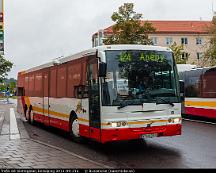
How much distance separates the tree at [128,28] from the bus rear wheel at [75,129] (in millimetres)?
37104

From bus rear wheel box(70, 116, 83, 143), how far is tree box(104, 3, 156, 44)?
122 ft

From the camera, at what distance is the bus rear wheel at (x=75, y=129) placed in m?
13.0

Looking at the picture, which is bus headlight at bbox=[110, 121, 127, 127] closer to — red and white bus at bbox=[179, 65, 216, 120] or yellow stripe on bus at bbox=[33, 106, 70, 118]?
yellow stripe on bus at bbox=[33, 106, 70, 118]

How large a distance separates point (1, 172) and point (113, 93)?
3714mm

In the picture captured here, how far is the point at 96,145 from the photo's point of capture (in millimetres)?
12859

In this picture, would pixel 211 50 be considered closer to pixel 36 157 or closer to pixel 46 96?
pixel 46 96

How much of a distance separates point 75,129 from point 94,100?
2170mm

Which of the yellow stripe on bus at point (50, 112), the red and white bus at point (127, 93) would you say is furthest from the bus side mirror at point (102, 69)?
the yellow stripe on bus at point (50, 112)

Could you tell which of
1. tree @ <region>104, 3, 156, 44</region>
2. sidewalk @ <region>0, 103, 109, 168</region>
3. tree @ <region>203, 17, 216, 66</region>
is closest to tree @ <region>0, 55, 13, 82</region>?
tree @ <region>104, 3, 156, 44</region>

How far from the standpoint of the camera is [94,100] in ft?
37.0

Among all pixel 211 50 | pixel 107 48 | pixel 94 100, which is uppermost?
pixel 211 50

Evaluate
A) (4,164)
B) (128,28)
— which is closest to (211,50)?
(128,28)

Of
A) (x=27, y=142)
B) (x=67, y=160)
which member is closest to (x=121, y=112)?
(x=67, y=160)

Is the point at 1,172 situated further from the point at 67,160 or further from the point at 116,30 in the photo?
the point at 116,30
